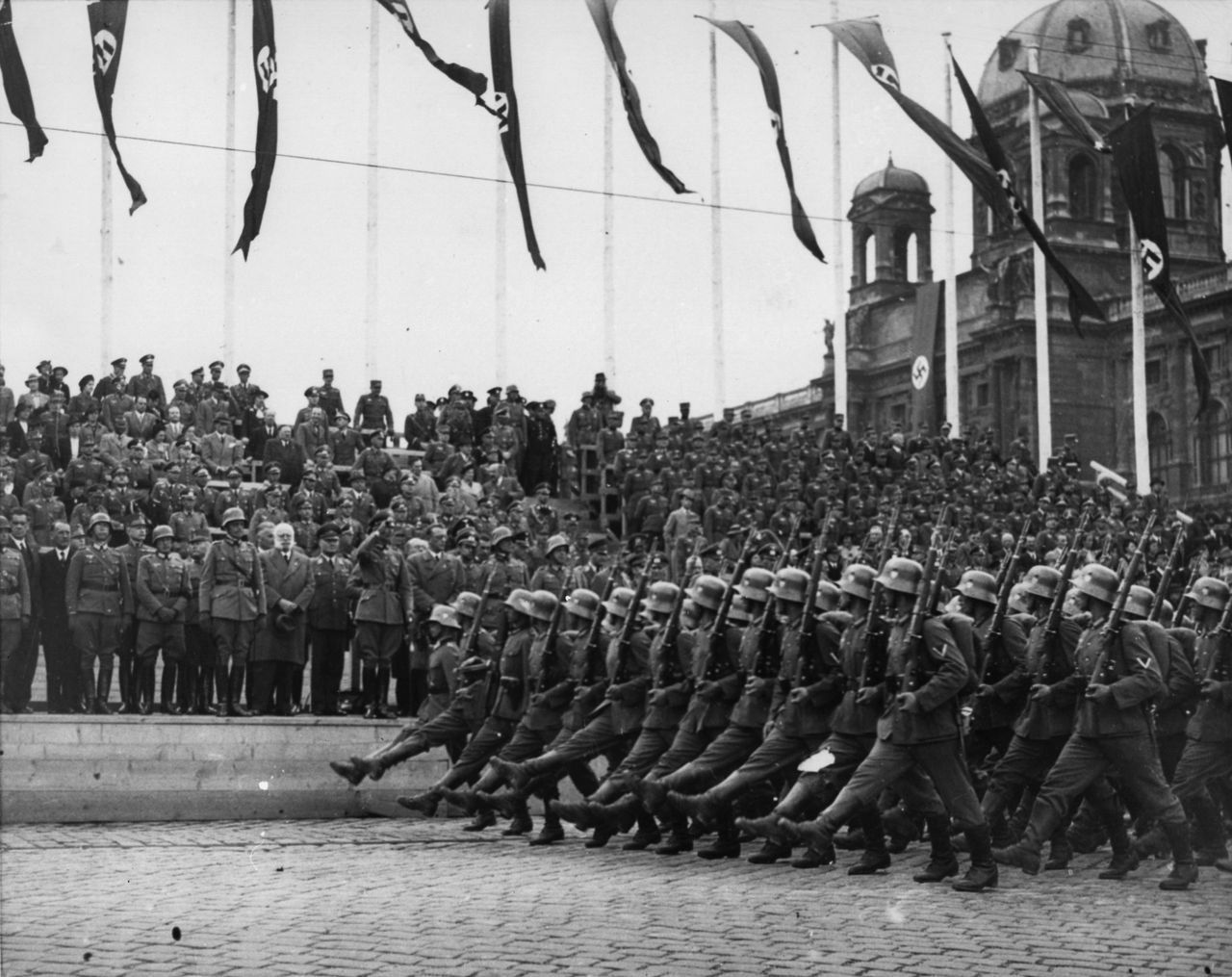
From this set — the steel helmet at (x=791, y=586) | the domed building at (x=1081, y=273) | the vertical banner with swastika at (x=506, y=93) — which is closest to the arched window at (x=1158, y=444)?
the domed building at (x=1081, y=273)

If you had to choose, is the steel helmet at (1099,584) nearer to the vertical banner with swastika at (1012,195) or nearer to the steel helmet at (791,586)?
the steel helmet at (791,586)

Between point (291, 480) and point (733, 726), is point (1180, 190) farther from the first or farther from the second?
point (733, 726)

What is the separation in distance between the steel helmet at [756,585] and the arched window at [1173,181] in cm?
2178

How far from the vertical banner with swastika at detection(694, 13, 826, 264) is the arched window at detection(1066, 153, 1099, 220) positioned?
25.6 meters

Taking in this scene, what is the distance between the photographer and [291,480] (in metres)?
20.0

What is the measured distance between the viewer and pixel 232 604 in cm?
1523

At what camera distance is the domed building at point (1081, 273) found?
3053 cm

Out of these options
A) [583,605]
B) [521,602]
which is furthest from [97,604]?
[583,605]

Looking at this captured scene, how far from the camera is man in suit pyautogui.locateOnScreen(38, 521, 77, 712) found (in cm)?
1509

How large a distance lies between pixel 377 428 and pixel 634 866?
11.0 metres

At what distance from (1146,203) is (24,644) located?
1136cm

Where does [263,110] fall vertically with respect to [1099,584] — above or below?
above

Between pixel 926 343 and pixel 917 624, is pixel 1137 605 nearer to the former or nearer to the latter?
pixel 917 624

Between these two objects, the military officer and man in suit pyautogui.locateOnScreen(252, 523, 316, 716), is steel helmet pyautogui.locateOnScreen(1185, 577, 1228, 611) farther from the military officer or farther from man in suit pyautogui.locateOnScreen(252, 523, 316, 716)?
the military officer
